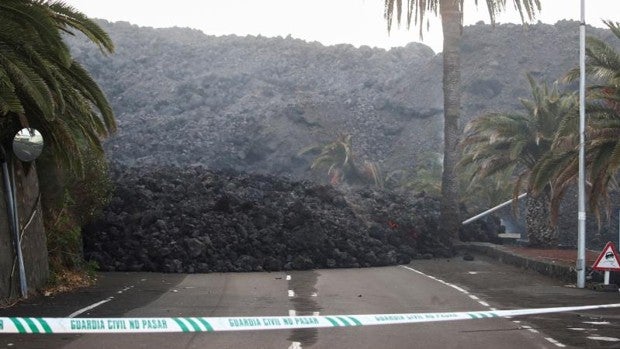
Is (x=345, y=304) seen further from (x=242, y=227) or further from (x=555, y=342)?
(x=242, y=227)

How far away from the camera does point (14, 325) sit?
13344 millimetres

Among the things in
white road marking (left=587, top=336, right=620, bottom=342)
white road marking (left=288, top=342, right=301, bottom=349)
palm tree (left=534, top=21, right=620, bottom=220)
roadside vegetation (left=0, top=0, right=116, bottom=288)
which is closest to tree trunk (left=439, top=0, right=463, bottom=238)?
palm tree (left=534, top=21, right=620, bottom=220)

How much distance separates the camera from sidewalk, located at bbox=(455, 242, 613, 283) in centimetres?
2640

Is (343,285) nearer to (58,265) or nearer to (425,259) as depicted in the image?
(58,265)

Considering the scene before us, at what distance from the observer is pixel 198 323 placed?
13.6 meters

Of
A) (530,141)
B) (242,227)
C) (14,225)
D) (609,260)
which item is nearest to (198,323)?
(14,225)

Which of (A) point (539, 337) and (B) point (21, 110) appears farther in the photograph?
(B) point (21, 110)

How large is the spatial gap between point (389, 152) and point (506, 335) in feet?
224

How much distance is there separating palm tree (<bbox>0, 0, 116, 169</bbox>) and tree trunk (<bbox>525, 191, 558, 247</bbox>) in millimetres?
21428

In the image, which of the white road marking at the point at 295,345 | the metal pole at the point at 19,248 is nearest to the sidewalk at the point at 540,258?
the metal pole at the point at 19,248

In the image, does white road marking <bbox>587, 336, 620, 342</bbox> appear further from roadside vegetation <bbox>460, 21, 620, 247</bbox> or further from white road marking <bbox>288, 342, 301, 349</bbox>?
roadside vegetation <bbox>460, 21, 620, 247</bbox>

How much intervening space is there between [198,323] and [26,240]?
24.0ft

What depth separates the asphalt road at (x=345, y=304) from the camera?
12.2 metres

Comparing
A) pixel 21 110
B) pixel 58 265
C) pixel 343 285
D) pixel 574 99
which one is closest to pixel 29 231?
pixel 58 265
